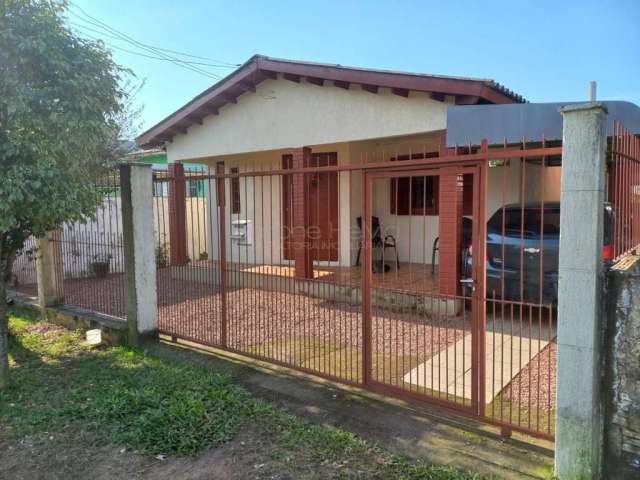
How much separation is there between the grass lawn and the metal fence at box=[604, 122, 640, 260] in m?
1.98

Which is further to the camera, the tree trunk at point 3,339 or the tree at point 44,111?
the tree trunk at point 3,339

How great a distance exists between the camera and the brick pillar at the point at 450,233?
636cm

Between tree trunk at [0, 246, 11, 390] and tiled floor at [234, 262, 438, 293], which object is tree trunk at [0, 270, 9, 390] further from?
tiled floor at [234, 262, 438, 293]

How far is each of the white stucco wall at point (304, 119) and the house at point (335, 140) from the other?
2cm

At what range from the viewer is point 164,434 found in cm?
346

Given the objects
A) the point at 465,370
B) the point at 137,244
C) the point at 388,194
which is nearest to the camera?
the point at 465,370

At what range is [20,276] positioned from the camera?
9.42 metres

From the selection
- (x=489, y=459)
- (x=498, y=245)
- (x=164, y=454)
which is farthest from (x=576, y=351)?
(x=498, y=245)

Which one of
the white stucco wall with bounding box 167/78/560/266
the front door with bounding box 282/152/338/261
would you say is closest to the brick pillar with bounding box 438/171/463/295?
the white stucco wall with bounding box 167/78/560/266

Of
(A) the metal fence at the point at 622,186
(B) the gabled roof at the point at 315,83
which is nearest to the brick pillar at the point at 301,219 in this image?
(B) the gabled roof at the point at 315,83

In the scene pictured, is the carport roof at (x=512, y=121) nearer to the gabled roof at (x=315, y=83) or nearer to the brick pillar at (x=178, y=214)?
the gabled roof at (x=315, y=83)

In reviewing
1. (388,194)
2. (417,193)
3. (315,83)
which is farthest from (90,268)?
(417,193)

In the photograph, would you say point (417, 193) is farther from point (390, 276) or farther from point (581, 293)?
point (581, 293)

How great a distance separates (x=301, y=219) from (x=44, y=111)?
5.01 m
